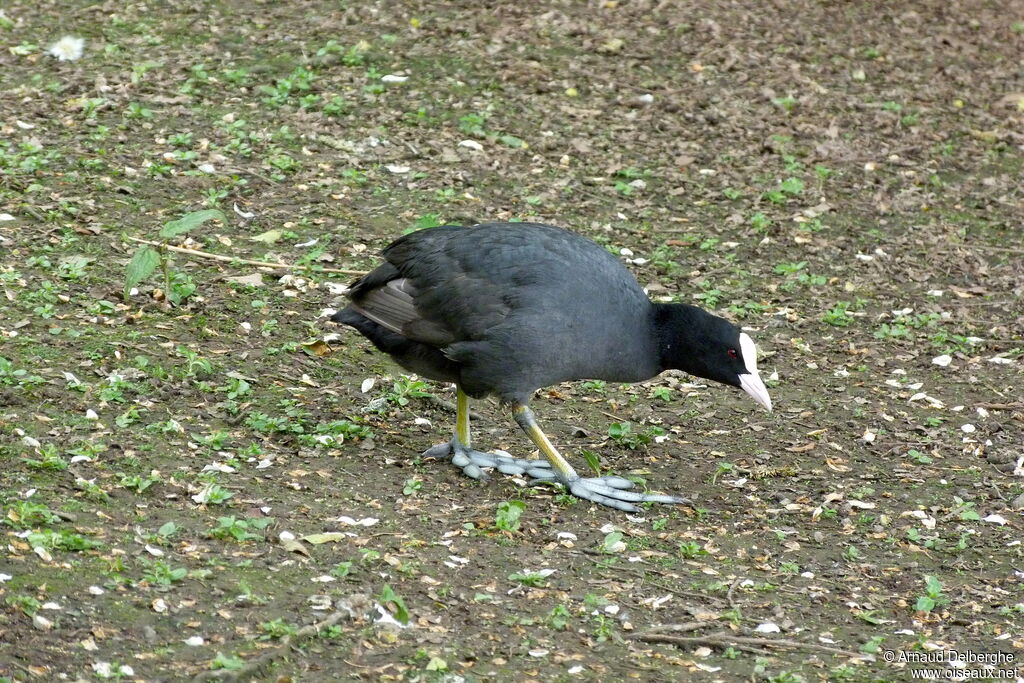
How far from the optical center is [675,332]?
5594 mm

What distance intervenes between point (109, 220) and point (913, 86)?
6.70m

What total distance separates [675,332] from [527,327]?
75 centimetres

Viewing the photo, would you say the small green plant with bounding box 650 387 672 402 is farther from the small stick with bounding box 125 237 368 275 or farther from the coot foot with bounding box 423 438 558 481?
the small stick with bounding box 125 237 368 275

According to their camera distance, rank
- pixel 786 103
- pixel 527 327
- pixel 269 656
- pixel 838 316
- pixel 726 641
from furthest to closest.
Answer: pixel 786 103, pixel 838 316, pixel 527 327, pixel 726 641, pixel 269 656

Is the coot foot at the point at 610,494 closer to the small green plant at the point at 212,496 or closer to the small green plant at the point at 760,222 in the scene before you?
the small green plant at the point at 212,496

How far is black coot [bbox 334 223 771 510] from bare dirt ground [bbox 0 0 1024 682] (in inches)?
15.4

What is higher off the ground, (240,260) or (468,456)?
(240,260)

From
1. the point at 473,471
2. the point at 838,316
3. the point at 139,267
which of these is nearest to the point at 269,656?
the point at 473,471

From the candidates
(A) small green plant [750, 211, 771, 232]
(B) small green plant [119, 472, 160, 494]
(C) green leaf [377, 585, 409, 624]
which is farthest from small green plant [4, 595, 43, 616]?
(A) small green plant [750, 211, 771, 232]

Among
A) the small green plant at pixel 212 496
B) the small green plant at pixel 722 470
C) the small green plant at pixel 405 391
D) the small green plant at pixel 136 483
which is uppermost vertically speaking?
the small green plant at pixel 136 483

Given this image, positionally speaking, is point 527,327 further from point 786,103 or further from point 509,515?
→ point 786,103

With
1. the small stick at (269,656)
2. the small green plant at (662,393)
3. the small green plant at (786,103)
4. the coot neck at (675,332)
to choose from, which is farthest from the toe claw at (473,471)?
the small green plant at (786,103)

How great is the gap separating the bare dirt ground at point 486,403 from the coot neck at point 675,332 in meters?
0.61

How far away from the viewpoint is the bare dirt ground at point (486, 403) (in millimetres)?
4340
